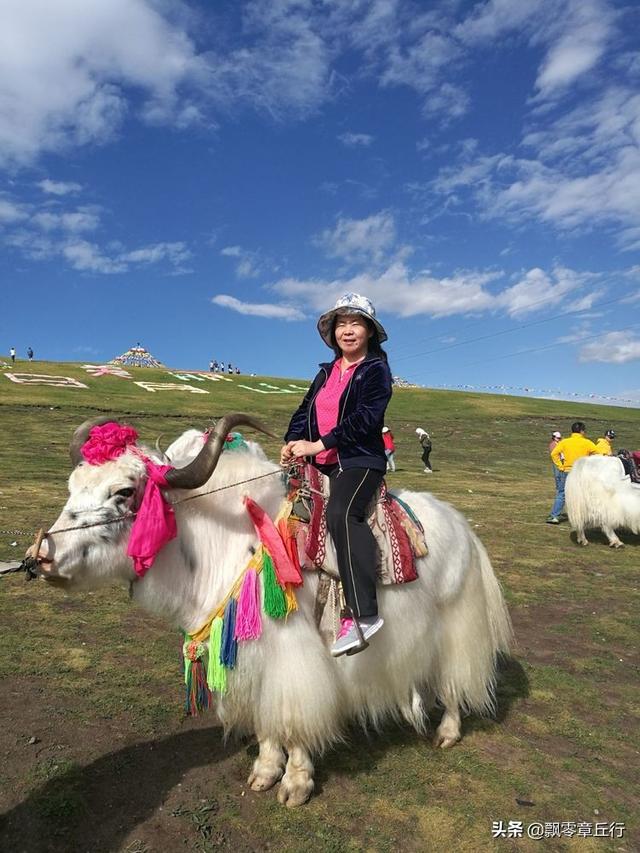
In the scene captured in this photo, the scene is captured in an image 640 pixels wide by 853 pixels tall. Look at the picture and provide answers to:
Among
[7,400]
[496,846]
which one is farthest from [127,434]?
[7,400]

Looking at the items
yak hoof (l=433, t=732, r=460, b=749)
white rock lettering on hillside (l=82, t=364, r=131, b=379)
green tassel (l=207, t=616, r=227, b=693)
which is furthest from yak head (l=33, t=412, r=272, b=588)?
white rock lettering on hillside (l=82, t=364, r=131, b=379)

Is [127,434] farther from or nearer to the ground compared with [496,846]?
farther from the ground

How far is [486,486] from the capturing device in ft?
56.9

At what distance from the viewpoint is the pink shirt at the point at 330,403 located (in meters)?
3.44

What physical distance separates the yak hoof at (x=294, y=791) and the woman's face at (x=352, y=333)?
2.52 meters

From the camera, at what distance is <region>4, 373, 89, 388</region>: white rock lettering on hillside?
1372 inches

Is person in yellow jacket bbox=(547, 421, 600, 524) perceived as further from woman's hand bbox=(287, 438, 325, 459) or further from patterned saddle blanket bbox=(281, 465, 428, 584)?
woman's hand bbox=(287, 438, 325, 459)

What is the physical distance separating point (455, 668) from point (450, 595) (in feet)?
1.69

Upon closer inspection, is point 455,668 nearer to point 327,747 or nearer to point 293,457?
point 327,747

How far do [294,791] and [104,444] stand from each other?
7.16ft

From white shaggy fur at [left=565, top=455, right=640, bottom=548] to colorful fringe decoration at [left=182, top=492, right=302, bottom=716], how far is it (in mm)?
7965

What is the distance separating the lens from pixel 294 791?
3062mm

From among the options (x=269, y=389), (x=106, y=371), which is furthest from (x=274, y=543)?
(x=106, y=371)

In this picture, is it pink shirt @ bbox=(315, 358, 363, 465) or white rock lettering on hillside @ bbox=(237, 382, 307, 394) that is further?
white rock lettering on hillside @ bbox=(237, 382, 307, 394)
